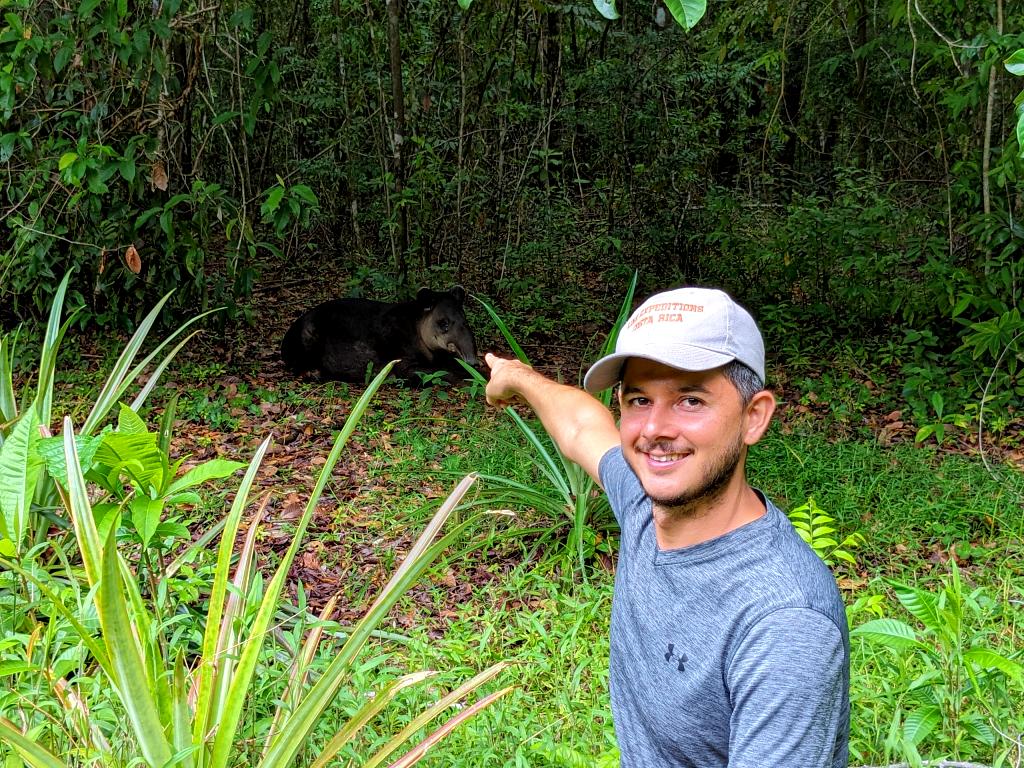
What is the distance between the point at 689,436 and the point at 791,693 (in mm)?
491

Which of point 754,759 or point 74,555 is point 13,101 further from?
point 754,759

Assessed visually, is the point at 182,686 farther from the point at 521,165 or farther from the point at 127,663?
the point at 521,165

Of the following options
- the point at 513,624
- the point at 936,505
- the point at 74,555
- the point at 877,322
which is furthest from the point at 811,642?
the point at 877,322

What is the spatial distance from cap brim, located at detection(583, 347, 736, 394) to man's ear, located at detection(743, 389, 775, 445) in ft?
0.36

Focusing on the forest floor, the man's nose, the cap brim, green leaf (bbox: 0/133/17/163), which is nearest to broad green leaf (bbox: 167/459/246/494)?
the cap brim

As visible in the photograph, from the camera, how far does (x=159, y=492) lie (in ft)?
8.36

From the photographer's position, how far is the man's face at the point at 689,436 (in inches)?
68.8

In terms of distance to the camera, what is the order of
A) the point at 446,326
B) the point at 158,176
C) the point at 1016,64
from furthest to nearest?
the point at 446,326, the point at 158,176, the point at 1016,64

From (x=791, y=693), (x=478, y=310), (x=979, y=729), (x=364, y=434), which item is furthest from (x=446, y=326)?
(x=791, y=693)

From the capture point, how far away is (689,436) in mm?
1756

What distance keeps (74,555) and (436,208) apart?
7.01 m

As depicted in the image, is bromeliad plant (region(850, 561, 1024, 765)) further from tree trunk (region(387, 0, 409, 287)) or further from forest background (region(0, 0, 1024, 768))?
tree trunk (region(387, 0, 409, 287))

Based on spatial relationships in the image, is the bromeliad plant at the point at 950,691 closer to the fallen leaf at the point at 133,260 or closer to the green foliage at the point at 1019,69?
the green foliage at the point at 1019,69

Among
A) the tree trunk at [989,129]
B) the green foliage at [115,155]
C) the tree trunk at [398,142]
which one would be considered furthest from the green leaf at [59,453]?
the tree trunk at [398,142]
